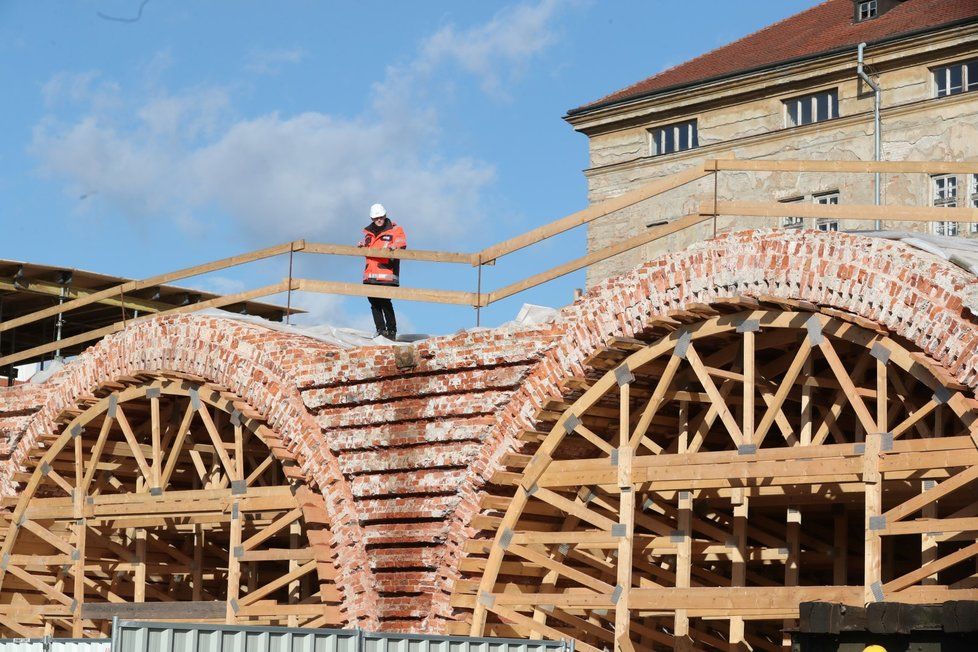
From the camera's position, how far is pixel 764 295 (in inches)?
623

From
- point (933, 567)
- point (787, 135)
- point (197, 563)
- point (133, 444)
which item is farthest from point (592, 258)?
point (787, 135)

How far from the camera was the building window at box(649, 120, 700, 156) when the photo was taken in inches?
1657

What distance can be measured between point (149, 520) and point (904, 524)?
34.6 feet

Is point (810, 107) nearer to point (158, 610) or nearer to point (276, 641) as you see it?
point (158, 610)

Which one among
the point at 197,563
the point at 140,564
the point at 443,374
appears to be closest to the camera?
the point at 443,374

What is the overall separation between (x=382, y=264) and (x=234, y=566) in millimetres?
4138

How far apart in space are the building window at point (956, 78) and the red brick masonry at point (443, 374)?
21.8 meters

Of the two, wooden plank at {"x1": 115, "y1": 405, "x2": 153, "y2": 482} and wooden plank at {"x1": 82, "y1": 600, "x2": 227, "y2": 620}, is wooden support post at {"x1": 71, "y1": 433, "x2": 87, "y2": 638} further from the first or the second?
wooden plank at {"x1": 115, "y1": 405, "x2": 153, "y2": 482}

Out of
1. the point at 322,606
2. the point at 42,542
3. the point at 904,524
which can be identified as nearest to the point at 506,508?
the point at 322,606

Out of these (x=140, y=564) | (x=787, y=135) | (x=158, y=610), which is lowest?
(x=158, y=610)

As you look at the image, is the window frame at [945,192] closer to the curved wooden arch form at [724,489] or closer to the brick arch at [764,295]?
the curved wooden arch form at [724,489]

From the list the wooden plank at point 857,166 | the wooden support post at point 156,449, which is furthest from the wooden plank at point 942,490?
the wooden support post at point 156,449

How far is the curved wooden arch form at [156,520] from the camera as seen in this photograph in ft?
64.1

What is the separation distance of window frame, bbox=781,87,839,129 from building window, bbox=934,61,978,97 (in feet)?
8.34
